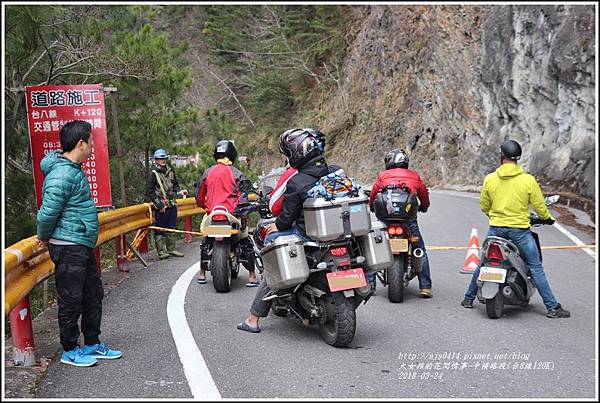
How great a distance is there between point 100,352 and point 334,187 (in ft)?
8.41

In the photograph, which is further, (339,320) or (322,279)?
(322,279)

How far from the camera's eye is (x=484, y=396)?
473 centimetres

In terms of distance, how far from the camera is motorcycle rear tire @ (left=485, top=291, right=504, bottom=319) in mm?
7078

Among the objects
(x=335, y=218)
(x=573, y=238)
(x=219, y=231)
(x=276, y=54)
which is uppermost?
(x=276, y=54)

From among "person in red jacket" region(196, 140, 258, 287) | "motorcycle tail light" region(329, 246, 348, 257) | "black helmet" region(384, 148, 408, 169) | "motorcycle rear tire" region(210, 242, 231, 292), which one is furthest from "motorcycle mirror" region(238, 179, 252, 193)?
"motorcycle tail light" region(329, 246, 348, 257)

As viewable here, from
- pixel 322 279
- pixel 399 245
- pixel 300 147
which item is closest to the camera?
pixel 322 279

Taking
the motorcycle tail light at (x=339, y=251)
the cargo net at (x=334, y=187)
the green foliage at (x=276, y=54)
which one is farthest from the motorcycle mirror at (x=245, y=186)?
the green foliage at (x=276, y=54)

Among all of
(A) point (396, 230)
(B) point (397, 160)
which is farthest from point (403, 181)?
(A) point (396, 230)

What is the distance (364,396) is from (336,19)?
141ft

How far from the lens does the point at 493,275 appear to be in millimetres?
7098

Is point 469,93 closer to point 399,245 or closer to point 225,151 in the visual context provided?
point 225,151

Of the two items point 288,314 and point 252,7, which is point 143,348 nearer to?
point 288,314

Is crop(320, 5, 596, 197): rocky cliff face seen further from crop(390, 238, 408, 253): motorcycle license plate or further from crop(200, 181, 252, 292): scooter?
crop(200, 181, 252, 292): scooter

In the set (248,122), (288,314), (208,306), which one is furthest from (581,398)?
(248,122)
